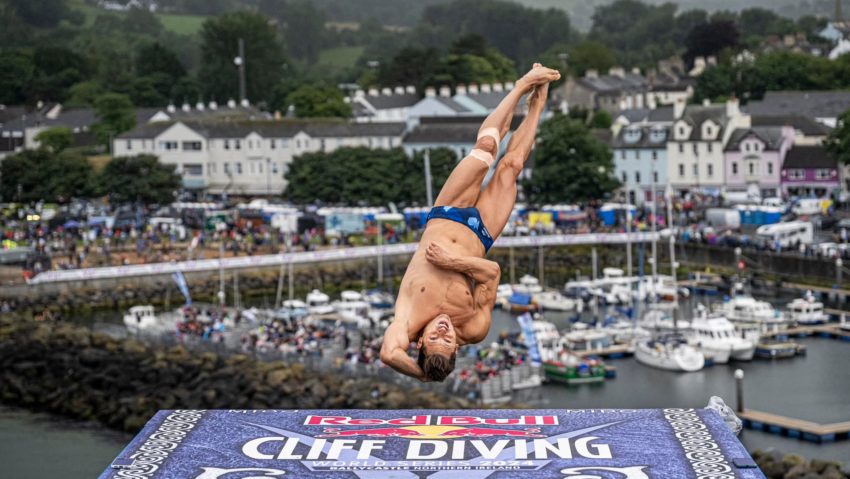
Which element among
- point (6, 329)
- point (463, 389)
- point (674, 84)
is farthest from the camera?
point (674, 84)

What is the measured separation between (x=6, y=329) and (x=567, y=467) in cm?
3054

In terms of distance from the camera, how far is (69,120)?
83.0 m

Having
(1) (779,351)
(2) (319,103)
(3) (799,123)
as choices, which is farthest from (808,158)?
(2) (319,103)

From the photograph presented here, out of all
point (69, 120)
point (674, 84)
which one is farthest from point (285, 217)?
point (674, 84)

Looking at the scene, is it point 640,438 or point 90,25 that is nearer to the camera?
point 640,438

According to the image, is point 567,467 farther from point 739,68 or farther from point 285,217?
point 739,68

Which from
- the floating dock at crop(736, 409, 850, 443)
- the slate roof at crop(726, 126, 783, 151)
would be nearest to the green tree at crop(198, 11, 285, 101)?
the slate roof at crop(726, 126, 783, 151)

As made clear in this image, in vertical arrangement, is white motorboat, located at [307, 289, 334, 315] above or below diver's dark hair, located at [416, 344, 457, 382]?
below

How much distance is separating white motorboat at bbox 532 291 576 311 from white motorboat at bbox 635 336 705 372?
6.94 m

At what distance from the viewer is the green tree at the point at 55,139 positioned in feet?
246

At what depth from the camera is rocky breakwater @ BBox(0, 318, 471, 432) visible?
35.8m

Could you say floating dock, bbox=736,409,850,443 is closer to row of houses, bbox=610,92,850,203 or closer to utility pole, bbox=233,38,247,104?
row of houses, bbox=610,92,850,203

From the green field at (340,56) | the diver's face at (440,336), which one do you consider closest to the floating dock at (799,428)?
the diver's face at (440,336)

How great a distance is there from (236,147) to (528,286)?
71.6 feet
